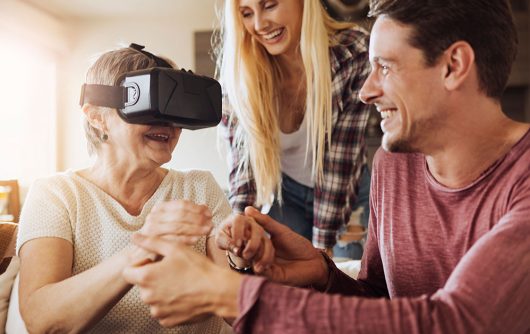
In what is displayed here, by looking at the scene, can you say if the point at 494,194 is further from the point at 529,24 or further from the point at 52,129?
the point at 52,129

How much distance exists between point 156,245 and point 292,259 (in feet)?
1.26

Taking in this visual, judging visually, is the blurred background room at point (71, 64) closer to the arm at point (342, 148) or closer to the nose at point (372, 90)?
the arm at point (342, 148)

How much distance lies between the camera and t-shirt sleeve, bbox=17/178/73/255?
1.12 m

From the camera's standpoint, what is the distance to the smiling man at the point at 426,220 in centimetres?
71

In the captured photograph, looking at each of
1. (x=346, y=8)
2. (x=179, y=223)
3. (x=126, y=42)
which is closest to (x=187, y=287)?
(x=179, y=223)

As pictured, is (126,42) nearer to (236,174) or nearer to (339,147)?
(236,174)

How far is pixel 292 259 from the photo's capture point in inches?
44.3

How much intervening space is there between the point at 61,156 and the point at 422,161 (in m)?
4.59

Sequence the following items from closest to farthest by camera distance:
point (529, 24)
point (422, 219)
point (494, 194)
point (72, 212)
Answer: point (494, 194)
point (422, 219)
point (72, 212)
point (529, 24)

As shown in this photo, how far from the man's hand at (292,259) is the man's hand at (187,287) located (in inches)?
12.5

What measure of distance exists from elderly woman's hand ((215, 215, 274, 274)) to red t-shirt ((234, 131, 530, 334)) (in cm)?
17

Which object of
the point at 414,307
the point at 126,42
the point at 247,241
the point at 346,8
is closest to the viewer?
the point at 414,307

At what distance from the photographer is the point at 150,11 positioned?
484 centimetres

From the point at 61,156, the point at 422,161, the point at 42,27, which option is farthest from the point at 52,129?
the point at 422,161
